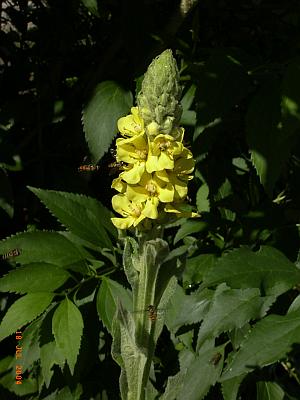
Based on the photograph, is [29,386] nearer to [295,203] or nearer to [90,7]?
[295,203]

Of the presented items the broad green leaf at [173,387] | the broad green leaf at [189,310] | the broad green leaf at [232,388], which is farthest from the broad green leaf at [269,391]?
the broad green leaf at [173,387]

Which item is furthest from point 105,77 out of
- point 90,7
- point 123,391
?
point 123,391

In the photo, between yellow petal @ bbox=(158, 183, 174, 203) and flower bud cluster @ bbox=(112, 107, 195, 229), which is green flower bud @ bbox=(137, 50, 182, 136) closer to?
flower bud cluster @ bbox=(112, 107, 195, 229)

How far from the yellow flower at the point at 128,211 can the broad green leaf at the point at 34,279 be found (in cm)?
50

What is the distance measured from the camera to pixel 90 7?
6.44ft

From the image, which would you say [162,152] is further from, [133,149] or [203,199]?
[203,199]

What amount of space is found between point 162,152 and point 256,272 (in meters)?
0.54

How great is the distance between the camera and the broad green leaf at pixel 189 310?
1.89 meters

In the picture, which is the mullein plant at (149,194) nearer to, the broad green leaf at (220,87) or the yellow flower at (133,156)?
the yellow flower at (133,156)

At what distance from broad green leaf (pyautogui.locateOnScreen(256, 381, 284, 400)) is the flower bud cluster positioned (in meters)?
0.84

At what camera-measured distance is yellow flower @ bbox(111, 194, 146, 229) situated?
140 cm

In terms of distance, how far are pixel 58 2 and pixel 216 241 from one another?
1.24 m

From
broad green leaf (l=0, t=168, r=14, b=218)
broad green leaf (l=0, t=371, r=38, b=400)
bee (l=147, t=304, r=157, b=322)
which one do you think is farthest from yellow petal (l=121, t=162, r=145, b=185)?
broad green leaf (l=0, t=371, r=38, b=400)

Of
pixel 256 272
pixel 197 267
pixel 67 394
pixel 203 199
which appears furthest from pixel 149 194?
pixel 67 394
